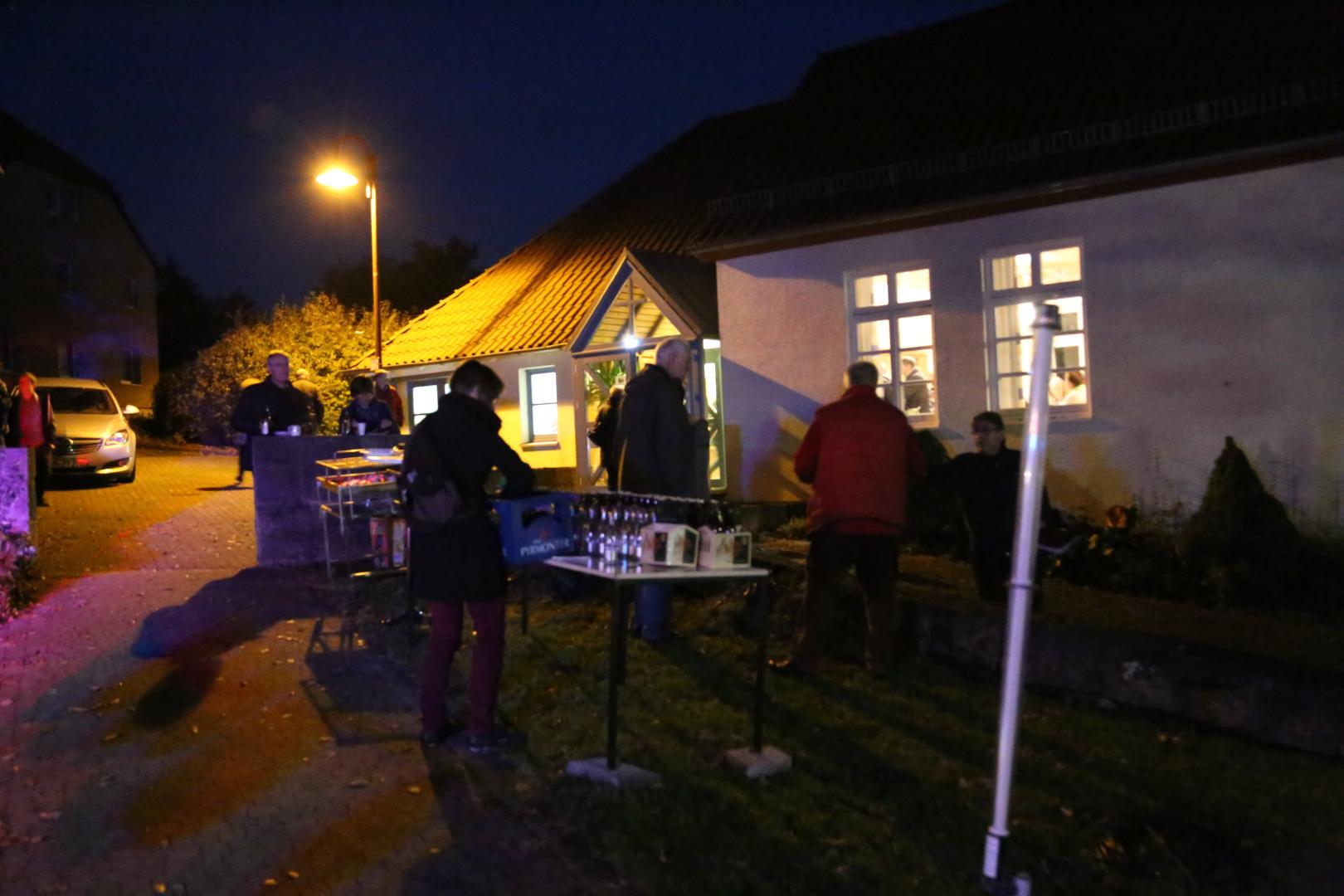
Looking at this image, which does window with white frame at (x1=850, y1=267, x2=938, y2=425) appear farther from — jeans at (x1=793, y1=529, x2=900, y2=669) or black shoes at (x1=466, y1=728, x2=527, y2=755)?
black shoes at (x1=466, y1=728, x2=527, y2=755)

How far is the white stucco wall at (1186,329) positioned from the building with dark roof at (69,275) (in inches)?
1136

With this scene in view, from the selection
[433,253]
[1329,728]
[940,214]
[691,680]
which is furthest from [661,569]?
[433,253]

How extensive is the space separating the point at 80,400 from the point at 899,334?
14.5 metres

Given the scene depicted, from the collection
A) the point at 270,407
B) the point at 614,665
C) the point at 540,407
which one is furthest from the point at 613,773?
the point at 540,407

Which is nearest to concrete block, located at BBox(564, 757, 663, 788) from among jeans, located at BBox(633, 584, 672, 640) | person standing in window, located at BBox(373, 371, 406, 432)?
jeans, located at BBox(633, 584, 672, 640)

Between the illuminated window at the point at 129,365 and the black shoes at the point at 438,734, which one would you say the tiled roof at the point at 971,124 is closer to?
the black shoes at the point at 438,734

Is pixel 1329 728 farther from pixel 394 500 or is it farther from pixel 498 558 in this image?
pixel 394 500

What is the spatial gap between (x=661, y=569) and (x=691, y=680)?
69.1 inches

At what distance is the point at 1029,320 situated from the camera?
11844 millimetres

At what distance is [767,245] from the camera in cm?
1355

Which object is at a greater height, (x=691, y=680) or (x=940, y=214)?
(x=940, y=214)

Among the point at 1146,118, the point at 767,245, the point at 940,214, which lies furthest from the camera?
the point at 767,245

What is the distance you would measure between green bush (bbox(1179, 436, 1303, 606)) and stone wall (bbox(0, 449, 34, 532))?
976cm

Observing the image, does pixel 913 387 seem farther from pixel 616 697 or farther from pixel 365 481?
pixel 616 697
